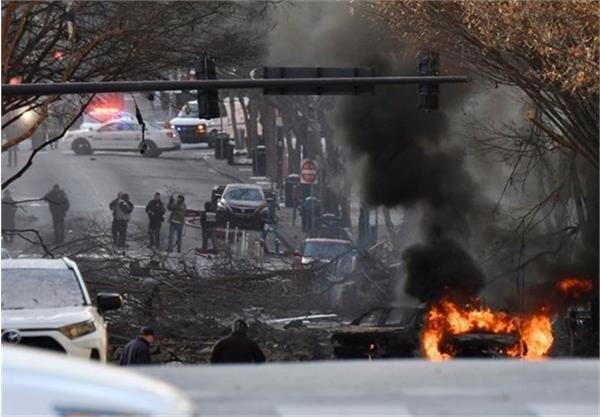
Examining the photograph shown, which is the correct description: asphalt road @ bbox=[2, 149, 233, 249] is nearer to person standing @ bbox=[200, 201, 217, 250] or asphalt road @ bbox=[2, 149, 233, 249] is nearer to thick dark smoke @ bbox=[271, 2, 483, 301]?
person standing @ bbox=[200, 201, 217, 250]

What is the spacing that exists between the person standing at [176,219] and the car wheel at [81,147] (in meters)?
7.30

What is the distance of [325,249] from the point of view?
4244cm

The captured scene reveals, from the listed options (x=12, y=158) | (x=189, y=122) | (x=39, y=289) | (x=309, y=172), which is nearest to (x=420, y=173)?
(x=309, y=172)

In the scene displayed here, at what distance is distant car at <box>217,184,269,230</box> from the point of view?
4384 centimetres

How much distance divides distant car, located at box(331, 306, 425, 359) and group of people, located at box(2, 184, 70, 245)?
1064 cm

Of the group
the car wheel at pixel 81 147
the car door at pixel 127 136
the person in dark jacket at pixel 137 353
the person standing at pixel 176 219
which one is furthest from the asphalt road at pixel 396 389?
the car wheel at pixel 81 147

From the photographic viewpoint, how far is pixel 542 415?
361 cm

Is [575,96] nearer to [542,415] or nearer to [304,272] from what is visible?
[304,272]

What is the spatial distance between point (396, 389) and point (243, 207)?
134 ft

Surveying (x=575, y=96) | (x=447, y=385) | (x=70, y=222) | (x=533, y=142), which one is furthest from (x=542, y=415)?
(x=70, y=222)

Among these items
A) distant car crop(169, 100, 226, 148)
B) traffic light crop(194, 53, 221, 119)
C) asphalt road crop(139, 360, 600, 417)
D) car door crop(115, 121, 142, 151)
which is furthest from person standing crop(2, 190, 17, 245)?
asphalt road crop(139, 360, 600, 417)

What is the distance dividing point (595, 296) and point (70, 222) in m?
14.4

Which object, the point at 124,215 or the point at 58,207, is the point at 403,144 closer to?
the point at 124,215

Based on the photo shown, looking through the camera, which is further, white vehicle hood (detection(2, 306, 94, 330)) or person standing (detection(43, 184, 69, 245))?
person standing (detection(43, 184, 69, 245))
